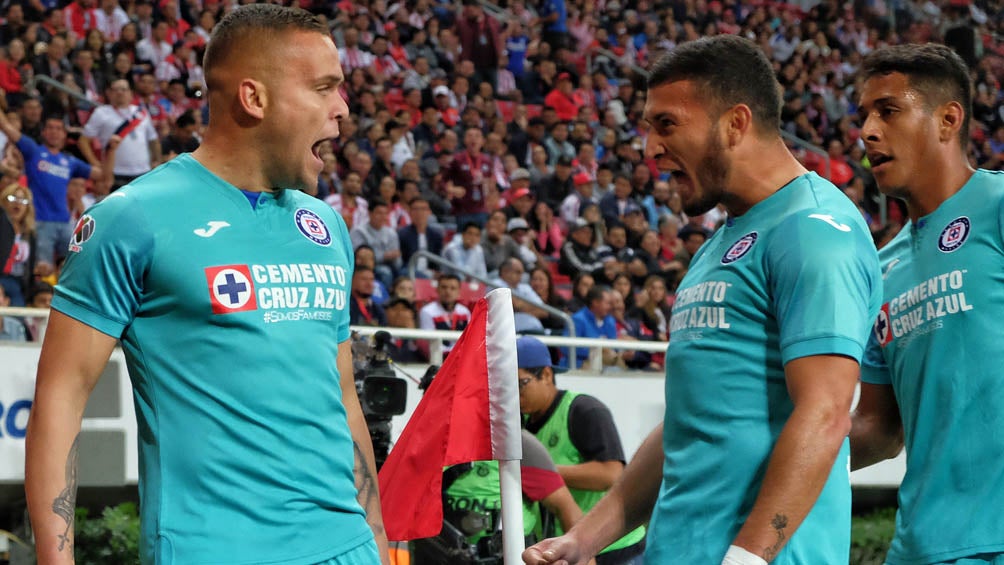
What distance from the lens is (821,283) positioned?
8.78 feet

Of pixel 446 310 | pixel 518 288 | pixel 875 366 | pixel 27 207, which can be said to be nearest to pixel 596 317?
pixel 518 288

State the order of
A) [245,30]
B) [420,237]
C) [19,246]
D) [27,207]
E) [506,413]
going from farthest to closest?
[420,237] → [27,207] → [19,246] → [506,413] → [245,30]

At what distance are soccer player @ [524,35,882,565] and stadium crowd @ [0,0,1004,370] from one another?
7.25 meters

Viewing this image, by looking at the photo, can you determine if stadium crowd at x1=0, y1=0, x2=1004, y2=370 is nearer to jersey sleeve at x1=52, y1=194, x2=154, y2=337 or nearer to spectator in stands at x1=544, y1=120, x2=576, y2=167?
spectator in stands at x1=544, y1=120, x2=576, y2=167

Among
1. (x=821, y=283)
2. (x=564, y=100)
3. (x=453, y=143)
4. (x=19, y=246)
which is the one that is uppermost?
(x=564, y=100)

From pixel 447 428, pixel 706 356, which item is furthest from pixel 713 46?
pixel 447 428

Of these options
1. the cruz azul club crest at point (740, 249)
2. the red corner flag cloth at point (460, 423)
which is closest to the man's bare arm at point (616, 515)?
the cruz azul club crest at point (740, 249)

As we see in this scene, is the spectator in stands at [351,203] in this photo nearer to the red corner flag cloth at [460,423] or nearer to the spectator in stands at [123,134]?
the spectator in stands at [123,134]

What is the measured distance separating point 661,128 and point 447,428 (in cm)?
149

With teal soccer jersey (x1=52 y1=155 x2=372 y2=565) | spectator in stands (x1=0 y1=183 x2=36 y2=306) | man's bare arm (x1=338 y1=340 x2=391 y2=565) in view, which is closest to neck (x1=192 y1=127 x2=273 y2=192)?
teal soccer jersey (x1=52 y1=155 x2=372 y2=565)

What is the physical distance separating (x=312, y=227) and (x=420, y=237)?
10.8 metres

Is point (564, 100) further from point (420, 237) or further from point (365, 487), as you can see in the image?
point (365, 487)

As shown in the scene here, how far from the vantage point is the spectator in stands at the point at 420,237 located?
13.8 m

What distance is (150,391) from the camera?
2.84 m
